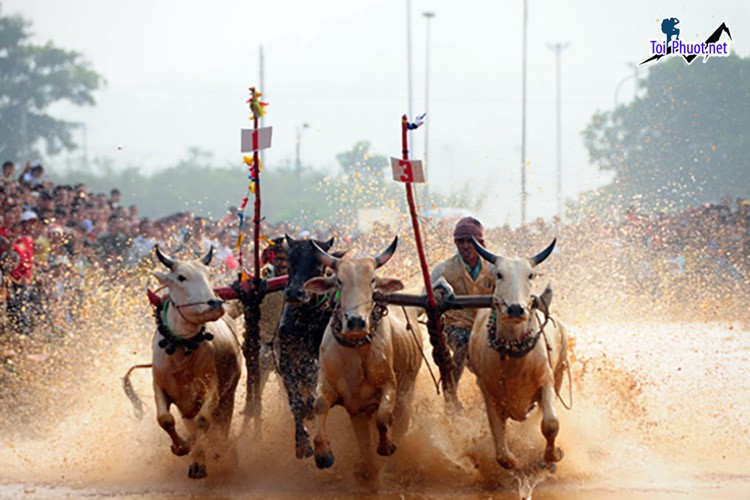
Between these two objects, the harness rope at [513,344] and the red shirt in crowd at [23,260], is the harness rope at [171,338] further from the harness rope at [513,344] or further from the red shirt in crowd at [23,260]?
the red shirt in crowd at [23,260]

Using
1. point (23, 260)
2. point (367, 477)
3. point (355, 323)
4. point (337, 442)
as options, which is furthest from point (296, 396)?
point (23, 260)

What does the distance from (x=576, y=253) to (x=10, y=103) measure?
73.5 feet

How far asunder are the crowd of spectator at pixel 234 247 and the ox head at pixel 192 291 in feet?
3.35

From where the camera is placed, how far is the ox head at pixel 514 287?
22.4 ft

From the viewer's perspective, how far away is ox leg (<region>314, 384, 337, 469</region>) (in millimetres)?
7066

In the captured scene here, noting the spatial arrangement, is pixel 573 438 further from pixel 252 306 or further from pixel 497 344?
pixel 252 306

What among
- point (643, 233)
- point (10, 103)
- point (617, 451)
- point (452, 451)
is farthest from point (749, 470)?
point (10, 103)

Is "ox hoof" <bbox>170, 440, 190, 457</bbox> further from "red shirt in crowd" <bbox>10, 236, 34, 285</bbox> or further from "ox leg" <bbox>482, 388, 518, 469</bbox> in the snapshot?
"red shirt in crowd" <bbox>10, 236, 34, 285</bbox>

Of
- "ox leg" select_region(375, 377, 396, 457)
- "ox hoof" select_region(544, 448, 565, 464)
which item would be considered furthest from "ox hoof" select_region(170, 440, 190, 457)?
"ox hoof" select_region(544, 448, 565, 464)

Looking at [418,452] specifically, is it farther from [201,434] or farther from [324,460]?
[201,434]

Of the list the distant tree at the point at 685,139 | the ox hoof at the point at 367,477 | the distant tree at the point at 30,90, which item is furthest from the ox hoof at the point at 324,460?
the distant tree at the point at 30,90

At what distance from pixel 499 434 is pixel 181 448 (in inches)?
77.7

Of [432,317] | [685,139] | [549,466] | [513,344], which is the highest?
[685,139]

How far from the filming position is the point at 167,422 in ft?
24.2
